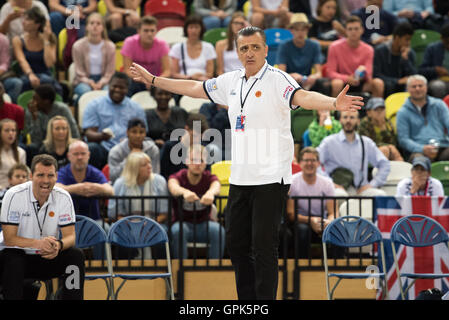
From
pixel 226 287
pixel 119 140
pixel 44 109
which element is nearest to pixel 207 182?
pixel 226 287

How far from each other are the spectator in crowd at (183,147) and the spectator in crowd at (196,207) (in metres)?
0.62

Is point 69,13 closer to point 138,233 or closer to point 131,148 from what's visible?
point 131,148

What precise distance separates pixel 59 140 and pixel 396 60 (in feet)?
17.4

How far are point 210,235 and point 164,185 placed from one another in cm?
78

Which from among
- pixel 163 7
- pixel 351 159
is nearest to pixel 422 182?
pixel 351 159

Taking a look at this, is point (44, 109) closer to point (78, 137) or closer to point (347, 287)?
point (78, 137)

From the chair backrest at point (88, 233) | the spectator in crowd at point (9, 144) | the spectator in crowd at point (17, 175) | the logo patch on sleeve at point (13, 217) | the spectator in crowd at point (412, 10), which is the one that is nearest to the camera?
the logo patch on sleeve at point (13, 217)

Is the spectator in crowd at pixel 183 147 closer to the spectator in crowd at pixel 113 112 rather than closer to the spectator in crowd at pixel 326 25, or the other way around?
the spectator in crowd at pixel 113 112

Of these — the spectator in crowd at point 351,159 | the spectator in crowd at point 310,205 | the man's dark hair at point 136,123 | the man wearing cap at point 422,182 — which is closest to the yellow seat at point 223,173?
the spectator in crowd at point 310,205

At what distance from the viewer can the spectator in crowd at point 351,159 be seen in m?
9.32

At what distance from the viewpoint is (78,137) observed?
376 inches

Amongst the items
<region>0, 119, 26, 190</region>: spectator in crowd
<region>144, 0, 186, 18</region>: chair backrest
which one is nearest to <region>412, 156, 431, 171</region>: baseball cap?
<region>0, 119, 26, 190</region>: spectator in crowd

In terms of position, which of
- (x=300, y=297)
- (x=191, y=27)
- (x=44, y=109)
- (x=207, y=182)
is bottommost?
(x=300, y=297)

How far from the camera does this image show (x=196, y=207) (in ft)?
27.2
